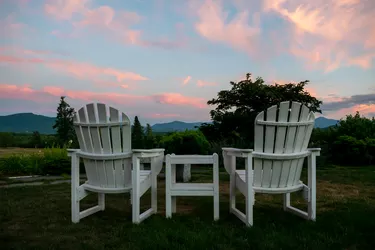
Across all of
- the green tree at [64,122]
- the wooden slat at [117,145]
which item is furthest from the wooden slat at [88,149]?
the green tree at [64,122]

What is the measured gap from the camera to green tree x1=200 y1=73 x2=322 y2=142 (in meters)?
Answer: 10.9

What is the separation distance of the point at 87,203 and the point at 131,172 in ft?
4.33

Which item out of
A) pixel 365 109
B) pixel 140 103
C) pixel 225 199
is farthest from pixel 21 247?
pixel 365 109

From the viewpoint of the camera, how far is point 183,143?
24.6 ft

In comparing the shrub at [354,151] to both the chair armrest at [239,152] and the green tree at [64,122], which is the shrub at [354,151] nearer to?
the chair armrest at [239,152]

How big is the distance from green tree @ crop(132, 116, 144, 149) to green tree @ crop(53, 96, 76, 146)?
564 cm

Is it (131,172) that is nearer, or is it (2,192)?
(131,172)

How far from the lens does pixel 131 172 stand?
331 cm

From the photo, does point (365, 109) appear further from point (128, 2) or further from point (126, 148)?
point (126, 148)

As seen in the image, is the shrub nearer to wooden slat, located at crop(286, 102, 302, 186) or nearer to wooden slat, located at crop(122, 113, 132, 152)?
wooden slat, located at crop(286, 102, 302, 186)

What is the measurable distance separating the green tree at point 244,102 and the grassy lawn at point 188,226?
6.35 meters

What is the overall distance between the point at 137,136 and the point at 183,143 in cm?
162

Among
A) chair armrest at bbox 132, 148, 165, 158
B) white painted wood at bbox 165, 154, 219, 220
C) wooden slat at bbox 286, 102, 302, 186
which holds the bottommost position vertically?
white painted wood at bbox 165, 154, 219, 220

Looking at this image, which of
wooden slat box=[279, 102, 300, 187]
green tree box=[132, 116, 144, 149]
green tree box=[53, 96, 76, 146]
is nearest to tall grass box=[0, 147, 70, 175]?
green tree box=[132, 116, 144, 149]
